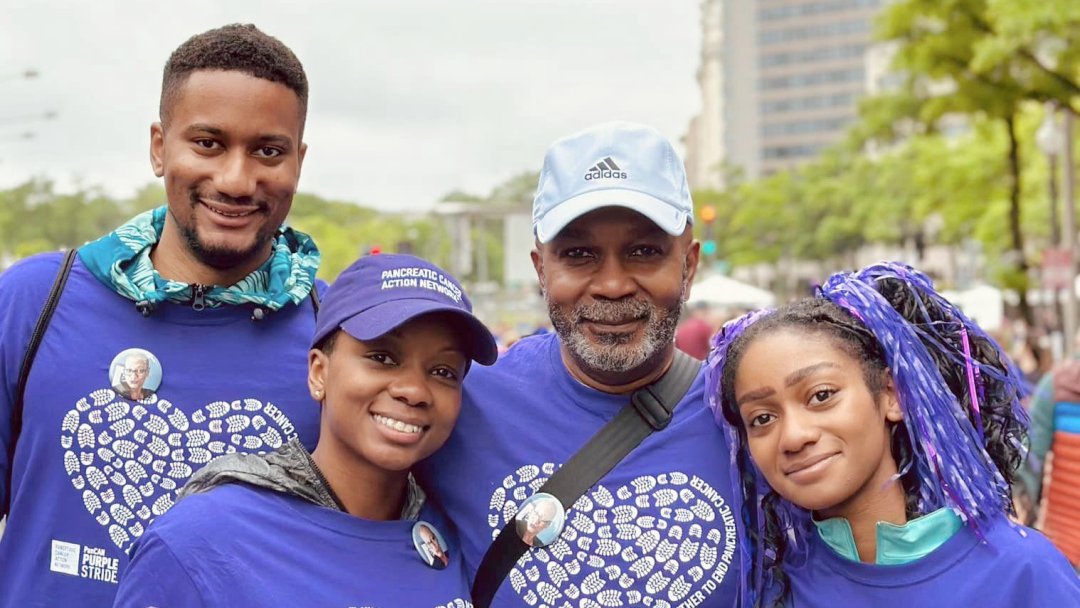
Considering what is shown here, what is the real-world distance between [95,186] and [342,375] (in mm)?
Answer: 70567

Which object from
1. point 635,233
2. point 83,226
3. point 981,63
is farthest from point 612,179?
point 83,226

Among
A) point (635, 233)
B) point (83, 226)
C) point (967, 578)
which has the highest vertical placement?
point (83, 226)

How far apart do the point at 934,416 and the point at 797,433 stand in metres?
0.36

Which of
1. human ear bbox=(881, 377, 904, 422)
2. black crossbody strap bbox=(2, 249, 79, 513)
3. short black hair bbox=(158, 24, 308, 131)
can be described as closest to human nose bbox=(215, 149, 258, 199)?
short black hair bbox=(158, 24, 308, 131)

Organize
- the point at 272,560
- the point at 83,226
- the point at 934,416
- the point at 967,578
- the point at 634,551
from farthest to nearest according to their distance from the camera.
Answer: the point at 83,226 < the point at 634,551 < the point at 934,416 < the point at 967,578 < the point at 272,560

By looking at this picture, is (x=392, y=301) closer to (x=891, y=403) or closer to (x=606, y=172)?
(x=606, y=172)

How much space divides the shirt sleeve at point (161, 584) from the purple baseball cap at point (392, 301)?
0.65 m

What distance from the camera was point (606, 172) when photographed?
3.10 meters

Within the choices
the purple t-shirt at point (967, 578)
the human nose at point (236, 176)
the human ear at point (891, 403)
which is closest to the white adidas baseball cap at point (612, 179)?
the human ear at point (891, 403)

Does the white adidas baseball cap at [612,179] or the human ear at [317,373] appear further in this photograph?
the white adidas baseball cap at [612,179]

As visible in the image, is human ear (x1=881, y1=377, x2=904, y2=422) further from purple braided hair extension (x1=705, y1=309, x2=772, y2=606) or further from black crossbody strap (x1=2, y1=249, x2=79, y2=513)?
black crossbody strap (x1=2, y1=249, x2=79, y2=513)

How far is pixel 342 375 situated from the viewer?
9.11 feet

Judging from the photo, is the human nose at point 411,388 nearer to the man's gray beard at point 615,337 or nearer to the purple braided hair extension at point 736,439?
Answer: the man's gray beard at point 615,337

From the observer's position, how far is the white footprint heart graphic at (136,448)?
9.39 feet
